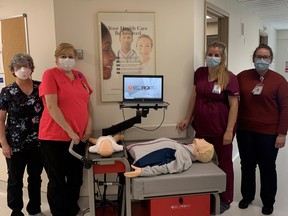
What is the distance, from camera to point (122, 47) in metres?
2.44

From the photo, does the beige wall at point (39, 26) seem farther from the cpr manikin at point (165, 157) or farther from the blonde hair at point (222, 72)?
the blonde hair at point (222, 72)

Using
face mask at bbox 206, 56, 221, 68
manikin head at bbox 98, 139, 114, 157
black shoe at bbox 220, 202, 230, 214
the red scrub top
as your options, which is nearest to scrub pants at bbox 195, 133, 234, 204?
black shoe at bbox 220, 202, 230, 214

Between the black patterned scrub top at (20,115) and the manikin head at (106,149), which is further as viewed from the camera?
the black patterned scrub top at (20,115)

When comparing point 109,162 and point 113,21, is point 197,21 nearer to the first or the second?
point 113,21

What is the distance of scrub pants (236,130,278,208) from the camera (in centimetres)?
228

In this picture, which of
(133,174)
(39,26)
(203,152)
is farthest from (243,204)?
(39,26)

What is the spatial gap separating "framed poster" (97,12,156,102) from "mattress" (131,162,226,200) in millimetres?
988

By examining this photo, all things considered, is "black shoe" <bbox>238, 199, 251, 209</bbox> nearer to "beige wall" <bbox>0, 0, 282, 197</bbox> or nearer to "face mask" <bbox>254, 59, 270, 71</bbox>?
"beige wall" <bbox>0, 0, 282, 197</bbox>

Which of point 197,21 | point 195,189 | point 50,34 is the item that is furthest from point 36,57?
point 195,189

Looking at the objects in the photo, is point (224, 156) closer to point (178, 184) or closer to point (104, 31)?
point (178, 184)

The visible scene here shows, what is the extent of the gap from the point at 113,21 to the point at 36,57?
2.66 feet

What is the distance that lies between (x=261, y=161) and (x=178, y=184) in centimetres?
100

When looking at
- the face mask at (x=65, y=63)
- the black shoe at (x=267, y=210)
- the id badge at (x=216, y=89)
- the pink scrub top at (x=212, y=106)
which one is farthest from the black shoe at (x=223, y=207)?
the face mask at (x=65, y=63)

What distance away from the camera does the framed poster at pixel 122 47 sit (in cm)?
239
